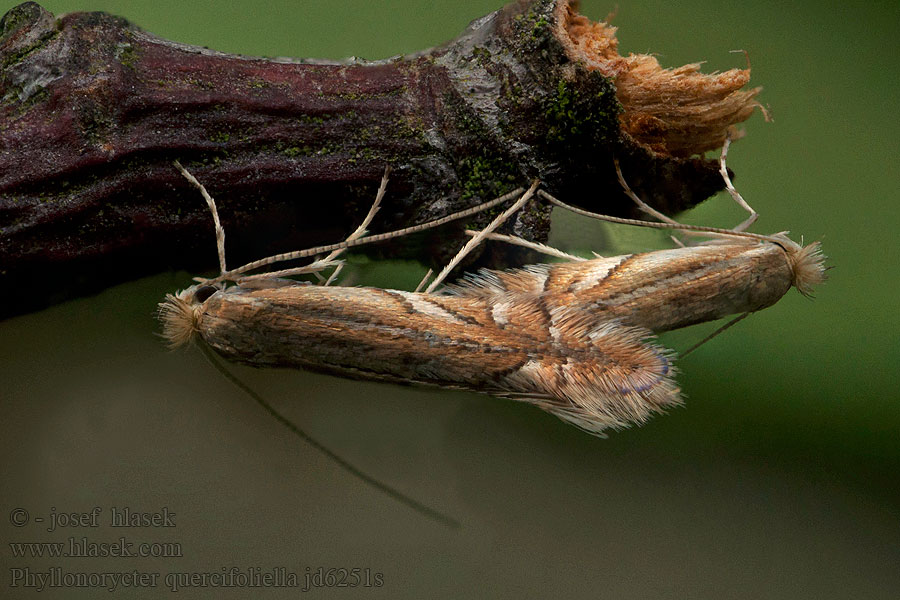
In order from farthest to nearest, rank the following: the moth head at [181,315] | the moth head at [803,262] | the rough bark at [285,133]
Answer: the moth head at [803,262], the moth head at [181,315], the rough bark at [285,133]

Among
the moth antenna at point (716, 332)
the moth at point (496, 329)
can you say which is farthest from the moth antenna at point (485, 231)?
the moth antenna at point (716, 332)

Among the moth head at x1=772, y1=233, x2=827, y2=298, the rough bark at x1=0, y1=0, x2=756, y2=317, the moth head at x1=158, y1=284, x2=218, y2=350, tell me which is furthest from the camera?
the moth head at x1=772, y1=233, x2=827, y2=298

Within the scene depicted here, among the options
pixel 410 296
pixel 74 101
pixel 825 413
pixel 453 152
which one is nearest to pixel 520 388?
pixel 410 296

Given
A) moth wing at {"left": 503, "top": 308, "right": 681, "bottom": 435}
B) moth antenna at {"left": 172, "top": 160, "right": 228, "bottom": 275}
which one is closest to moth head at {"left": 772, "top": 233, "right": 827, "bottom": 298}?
moth wing at {"left": 503, "top": 308, "right": 681, "bottom": 435}

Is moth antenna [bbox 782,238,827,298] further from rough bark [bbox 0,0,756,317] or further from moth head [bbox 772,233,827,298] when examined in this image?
rough bark [bbox 0,0,756,317]

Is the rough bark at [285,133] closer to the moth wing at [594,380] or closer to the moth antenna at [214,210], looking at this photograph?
the moth antenna at [214,210]

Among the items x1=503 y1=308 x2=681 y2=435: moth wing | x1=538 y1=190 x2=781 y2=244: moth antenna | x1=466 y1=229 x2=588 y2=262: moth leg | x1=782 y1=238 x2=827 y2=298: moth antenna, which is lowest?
x1=503 y1=308 x2=681 y2=435: moth wing
